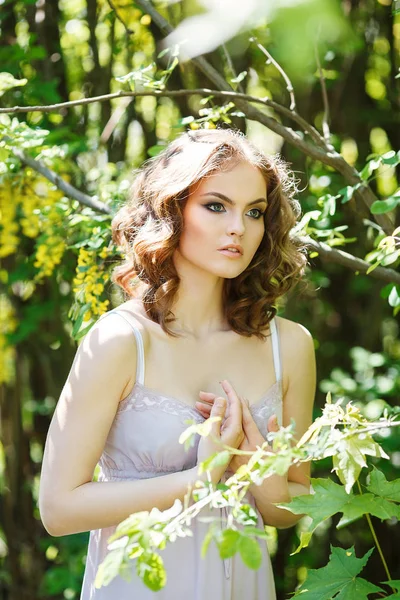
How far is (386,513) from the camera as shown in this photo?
1.15 m

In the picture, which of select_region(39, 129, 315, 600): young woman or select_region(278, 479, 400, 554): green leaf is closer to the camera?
select_region(278, 479, 400, 554): green leaf

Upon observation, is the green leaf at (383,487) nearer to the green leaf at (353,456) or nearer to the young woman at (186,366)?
the green leaf at (353,456)

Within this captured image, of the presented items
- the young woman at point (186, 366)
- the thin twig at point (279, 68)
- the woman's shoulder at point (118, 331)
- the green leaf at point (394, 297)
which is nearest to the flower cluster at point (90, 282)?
the young woman at point (186, 366)

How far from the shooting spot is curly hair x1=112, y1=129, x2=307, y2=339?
1621 millimetres

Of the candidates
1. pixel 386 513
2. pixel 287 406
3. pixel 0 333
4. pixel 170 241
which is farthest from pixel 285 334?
pixel 0 333

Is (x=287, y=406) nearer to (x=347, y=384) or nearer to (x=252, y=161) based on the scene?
(x=252, y=161)

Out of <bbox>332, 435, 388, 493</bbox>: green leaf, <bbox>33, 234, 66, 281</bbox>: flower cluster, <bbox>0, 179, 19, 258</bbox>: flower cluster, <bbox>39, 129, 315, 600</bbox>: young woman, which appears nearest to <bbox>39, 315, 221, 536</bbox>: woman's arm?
<bbox>39, 129, 315, 600</bbox>: young woman

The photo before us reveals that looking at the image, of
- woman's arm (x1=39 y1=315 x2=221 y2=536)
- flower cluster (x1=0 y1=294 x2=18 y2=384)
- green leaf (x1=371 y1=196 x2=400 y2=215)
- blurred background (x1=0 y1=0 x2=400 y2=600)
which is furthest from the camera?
flower cluster (x1=0 y1=294 x2=18 y2=384)

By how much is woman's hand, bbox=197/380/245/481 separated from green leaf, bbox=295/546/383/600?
0.83 feet

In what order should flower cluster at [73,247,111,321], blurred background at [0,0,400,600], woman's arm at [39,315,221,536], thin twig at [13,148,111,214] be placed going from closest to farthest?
woman's arm at [39,315,221,536], flower cluster at [73,247,111,321], thin twig at [13,148,111,214], blurred background at [0,0,400,600]

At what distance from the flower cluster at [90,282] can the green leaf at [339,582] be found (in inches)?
36.0

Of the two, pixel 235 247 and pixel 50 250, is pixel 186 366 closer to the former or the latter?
pixel 235 247

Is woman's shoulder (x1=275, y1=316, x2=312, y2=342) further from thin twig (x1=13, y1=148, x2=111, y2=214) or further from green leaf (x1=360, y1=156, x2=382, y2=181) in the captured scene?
thin twig (x1=13, y1=148, x2=111, y2=214)

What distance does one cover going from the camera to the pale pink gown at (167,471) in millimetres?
1547
